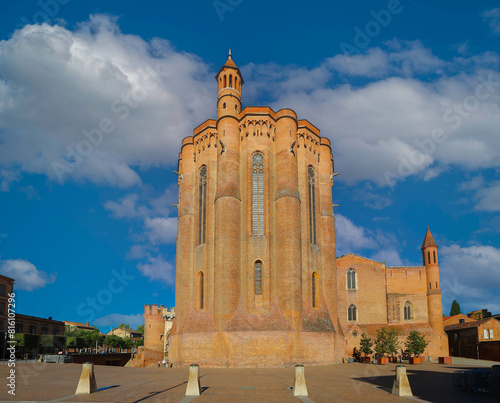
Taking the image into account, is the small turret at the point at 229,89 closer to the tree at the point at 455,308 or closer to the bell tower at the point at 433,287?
the bell tower at the point at 433,287

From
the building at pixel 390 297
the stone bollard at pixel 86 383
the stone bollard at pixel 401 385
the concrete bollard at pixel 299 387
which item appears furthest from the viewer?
the building at pixel 390 297

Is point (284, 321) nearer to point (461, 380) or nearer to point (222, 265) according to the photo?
point (222, 265)

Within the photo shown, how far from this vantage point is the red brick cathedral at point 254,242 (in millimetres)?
33688

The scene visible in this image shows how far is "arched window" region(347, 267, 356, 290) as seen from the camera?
52312 mm

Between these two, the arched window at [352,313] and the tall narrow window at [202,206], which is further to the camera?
the arched window at [352,313]

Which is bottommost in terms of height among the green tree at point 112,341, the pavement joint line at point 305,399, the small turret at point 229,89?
the green tree at point 112,341

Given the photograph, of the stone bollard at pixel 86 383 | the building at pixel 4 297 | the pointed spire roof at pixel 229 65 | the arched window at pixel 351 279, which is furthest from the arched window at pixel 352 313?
the building at pixel 4 297

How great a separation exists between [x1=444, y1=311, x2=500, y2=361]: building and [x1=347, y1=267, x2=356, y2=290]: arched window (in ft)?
48.9

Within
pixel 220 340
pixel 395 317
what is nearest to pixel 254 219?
pixel 220 340

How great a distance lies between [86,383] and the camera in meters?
15.9

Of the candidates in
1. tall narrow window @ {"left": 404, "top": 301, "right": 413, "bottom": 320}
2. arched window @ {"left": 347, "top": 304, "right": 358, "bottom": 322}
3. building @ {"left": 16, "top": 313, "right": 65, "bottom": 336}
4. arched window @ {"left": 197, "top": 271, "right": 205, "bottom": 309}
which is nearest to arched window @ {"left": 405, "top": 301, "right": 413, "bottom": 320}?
tall narrow window @ {"left": 404, "top": 301, "right": 413, "bottom": 320}

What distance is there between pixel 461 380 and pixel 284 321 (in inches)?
654

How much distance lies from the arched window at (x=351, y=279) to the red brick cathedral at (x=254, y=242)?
42.3 ft

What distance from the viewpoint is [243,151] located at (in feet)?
127
